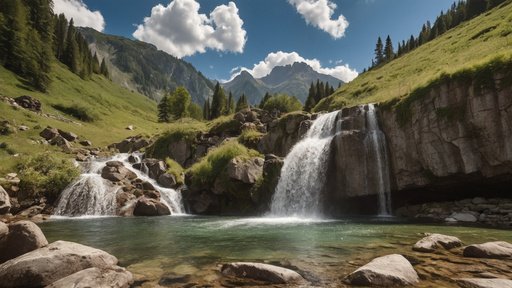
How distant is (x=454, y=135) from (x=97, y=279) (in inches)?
1019

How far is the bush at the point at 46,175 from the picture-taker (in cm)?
3219

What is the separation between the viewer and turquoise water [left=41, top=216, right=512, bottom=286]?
420 inches

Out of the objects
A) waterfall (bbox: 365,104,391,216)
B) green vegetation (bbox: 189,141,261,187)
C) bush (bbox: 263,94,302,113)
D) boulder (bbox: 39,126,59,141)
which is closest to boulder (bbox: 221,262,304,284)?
waterfall (bbox: 365,104,391,216)

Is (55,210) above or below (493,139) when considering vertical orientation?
below

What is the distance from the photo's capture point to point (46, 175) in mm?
34156

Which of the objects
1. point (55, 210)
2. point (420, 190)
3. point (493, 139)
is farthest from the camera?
point (55, 210)

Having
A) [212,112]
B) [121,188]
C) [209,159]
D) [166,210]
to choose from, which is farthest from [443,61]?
[212,112]

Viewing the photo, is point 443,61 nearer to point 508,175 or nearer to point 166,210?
point 508,175

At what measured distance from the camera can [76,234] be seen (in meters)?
19.2

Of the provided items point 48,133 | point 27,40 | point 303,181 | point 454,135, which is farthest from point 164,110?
point 454,135

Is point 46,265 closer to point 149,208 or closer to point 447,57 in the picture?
point 149,208

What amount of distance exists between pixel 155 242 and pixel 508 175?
24.5 metres

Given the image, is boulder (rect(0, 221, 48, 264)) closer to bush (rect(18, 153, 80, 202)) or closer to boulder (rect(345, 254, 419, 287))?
boulder (rect(345, 254, 419, 287))

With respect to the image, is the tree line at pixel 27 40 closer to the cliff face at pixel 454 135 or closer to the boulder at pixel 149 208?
the boulder at pixel 149 208
